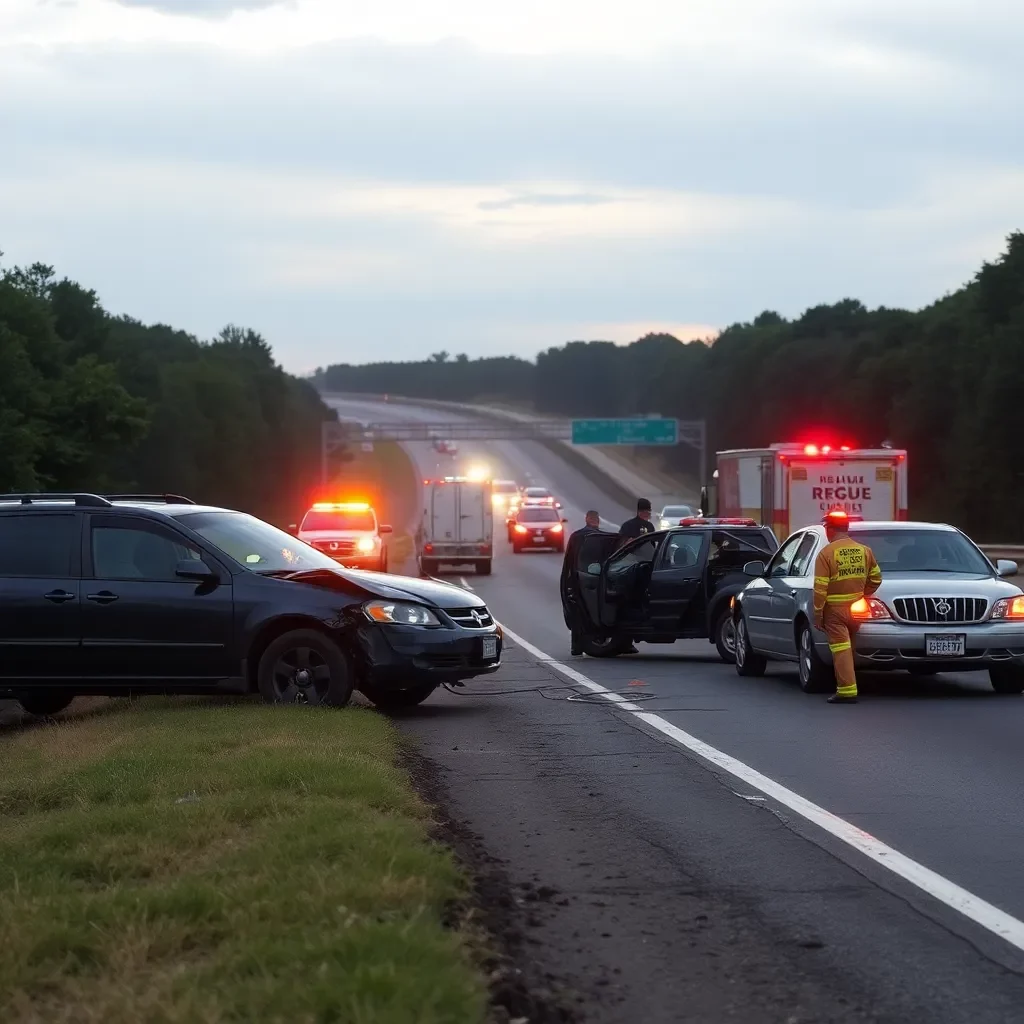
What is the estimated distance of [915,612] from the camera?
16.1m

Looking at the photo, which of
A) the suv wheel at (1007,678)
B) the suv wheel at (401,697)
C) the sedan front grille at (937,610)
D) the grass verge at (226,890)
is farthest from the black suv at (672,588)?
the grass verge at (226,890)

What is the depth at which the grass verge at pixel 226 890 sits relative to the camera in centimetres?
534

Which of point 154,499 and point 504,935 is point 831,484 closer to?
point 154,499

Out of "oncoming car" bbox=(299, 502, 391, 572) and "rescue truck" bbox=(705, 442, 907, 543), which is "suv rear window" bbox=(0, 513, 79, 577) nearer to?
"rescue truck" bbox=(705, 442, 907, 543)

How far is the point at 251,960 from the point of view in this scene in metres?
5.72

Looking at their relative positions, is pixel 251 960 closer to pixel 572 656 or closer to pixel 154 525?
pixel 154 525

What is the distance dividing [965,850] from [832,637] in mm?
7247

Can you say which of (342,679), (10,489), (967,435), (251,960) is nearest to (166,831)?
(251,960)

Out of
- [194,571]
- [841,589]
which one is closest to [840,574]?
[841,589]

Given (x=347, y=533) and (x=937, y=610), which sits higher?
(x=347, y=533)

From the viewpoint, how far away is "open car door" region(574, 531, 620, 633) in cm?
2116

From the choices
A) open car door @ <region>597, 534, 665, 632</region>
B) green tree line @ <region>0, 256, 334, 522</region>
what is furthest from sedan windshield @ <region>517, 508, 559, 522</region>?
open car door @ <region>597, 534, 665, 632</region>

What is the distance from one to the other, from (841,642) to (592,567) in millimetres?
6246

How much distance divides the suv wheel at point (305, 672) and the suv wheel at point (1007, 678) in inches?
236
